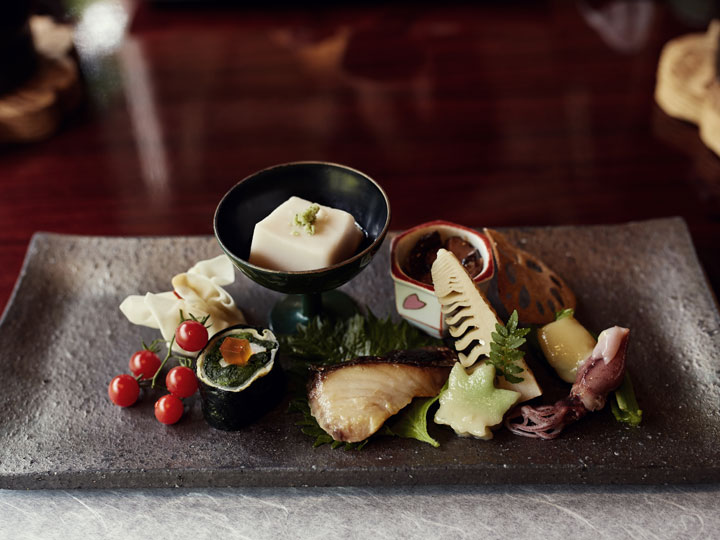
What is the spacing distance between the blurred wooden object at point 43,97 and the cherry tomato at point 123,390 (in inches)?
62.2

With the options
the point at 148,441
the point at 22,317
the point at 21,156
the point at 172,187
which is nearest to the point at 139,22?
the point at 21,156

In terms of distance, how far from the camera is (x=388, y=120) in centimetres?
312

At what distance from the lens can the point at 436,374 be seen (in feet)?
5.83

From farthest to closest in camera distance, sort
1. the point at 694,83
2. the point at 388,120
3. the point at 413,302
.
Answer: the point at 388,120 < the point at 694,83 < the point at 413,302

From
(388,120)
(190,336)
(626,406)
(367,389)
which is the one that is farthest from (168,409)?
(388,120)

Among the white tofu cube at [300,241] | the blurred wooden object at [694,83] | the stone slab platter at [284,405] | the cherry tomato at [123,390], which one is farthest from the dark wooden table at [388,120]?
the white tofu cube at [300,241]

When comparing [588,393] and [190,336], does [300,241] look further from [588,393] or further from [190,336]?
[588,393]

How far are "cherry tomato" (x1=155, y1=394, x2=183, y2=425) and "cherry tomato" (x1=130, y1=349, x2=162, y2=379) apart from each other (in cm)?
14

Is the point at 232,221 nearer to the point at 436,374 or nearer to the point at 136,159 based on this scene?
the point at 436,374

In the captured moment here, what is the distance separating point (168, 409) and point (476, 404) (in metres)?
0.71

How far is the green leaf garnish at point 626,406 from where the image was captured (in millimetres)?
1747

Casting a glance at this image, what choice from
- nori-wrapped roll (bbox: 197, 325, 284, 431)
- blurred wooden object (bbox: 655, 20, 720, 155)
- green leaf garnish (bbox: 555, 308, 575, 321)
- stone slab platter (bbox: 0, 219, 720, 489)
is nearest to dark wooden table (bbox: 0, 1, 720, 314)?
blurred wooden object (bbox: 655, 20, 720, 155)

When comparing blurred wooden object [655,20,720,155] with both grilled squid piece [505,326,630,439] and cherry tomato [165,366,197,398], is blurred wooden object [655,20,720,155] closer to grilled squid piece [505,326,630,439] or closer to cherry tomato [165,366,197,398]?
grilled squid piece [505,326,630,439]

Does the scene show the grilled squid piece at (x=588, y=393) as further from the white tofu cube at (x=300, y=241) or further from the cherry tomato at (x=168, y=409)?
the cherry tomato at (x=168, y=409)
